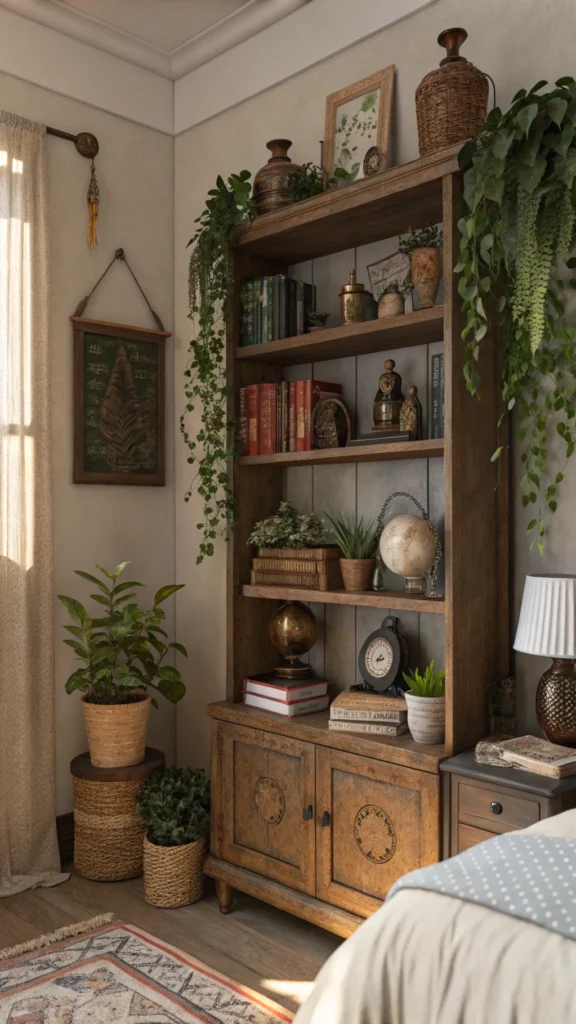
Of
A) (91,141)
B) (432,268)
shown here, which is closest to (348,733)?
(432,268)

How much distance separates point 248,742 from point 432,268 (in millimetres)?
1528

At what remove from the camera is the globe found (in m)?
2.34

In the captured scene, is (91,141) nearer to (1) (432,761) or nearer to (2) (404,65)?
(2) (404,65)

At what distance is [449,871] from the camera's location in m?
1.26

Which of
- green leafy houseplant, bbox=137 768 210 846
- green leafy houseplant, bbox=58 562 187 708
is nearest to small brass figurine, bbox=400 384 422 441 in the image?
green leafy houseplant, bbox=58 562 187 708

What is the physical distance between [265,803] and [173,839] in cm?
37

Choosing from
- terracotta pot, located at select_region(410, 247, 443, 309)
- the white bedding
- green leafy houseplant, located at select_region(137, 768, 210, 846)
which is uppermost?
terracotta pot, located at select_region(410, 247, 443, 309)

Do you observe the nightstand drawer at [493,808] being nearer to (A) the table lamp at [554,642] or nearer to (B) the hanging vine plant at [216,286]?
(A) the table lamp at [554,642]

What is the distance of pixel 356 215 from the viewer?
99.4 inches

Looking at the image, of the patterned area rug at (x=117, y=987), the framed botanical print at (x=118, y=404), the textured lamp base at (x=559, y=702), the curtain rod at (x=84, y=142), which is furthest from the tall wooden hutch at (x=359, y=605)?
the curtain rod at (x=84, y=142)

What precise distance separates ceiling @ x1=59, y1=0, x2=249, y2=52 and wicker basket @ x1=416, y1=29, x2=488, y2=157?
1.16m

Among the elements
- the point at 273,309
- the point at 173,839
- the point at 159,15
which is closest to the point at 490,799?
the point at 173,839

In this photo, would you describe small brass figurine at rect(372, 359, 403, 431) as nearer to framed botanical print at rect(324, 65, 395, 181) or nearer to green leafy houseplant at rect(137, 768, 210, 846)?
framed botanical print at rect(324, 65, 395, 181)

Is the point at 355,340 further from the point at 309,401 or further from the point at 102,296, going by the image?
the point at 102,296
